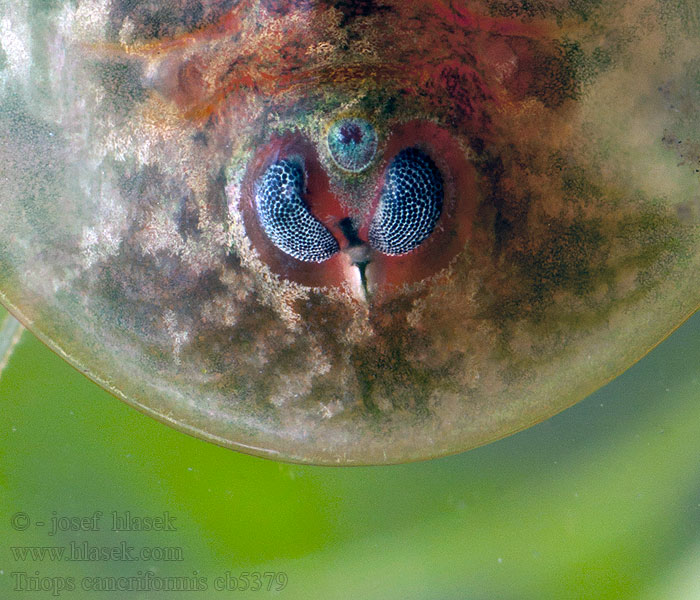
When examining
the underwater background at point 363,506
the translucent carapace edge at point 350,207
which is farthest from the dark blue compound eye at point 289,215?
the underwater background at point 363,506

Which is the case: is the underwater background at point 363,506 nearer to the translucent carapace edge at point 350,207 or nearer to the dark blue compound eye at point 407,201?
the translucent carapace edge at point 350,207

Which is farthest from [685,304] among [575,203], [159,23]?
[159,23]

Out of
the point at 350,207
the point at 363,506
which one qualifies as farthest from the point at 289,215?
the point at 363,506

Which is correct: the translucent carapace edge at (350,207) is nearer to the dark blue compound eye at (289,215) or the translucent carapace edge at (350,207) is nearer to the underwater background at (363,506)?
the dark blue compound eye at (289,215)

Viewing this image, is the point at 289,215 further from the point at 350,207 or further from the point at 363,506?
the point at 363,506

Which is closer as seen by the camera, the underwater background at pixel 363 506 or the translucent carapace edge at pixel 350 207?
the translucent carapace edge at pixel 350 207
